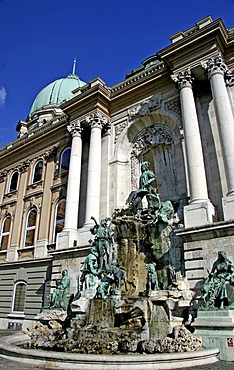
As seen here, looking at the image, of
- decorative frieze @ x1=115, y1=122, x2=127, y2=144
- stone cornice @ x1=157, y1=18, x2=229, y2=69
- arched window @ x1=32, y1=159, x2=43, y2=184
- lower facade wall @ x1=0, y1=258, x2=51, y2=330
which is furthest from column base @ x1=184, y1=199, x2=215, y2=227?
arched window @ x1=32, y1=159, x2=43, y2=184

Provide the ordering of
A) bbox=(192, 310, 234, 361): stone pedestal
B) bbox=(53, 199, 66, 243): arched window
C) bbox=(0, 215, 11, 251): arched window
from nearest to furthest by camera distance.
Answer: bbox=(192, 310, 234, 361): stone pedestal → bbox=(53, 199, 66, 243): arched window → bbox=(0, 215, 11, 251): arched window

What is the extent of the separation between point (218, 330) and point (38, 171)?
18333mm

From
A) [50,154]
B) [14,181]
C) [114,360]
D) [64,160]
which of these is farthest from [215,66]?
[14,181]

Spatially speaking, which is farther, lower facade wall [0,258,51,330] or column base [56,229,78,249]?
lower facade wall [0,258,51,330]

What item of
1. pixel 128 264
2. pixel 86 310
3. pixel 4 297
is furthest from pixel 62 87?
pixel 86 310

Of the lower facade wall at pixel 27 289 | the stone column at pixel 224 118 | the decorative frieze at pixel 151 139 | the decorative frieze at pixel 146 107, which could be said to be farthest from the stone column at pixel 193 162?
the lower facade wall at pixel 27 289

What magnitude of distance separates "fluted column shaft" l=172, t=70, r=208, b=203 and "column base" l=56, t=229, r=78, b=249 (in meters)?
6.73

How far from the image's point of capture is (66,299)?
1344cm

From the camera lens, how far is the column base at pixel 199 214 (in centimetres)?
1149

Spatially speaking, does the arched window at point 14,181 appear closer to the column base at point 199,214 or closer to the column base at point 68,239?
the column base at point 68,239

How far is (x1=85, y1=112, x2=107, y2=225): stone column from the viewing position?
1588 centimetres

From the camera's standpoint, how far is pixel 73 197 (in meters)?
16.8

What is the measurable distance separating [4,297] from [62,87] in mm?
27235

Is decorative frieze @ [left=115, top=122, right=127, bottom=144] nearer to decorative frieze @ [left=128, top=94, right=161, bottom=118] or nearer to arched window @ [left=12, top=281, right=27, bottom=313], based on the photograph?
decorative frieze @ [left=128, top=94, right=161, bottom=118]
